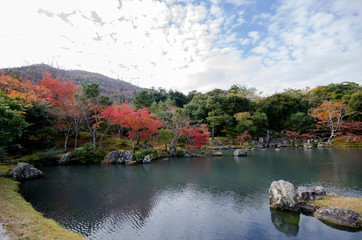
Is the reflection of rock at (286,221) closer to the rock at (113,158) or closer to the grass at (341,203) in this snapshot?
the grass at (341,203)

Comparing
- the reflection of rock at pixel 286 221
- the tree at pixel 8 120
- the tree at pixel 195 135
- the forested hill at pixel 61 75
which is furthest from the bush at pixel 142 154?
the forested hill at pixel 61 75

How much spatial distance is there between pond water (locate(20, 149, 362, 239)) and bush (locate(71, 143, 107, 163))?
3379mm

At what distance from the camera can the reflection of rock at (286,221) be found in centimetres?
727

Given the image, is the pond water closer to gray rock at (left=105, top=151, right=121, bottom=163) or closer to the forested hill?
gray rock at (left=105, top=151, right=121, bottom=163)

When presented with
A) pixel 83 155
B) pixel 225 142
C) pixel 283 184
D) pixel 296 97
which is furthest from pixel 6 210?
pixel 296 97

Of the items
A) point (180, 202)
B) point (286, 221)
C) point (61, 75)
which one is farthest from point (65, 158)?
point (61, 75)

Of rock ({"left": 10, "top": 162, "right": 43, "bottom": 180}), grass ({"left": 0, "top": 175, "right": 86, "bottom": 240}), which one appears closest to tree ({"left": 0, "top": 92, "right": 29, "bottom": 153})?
rock ({"left": 10, "top": 162, "right": 43, "bottom": 180})

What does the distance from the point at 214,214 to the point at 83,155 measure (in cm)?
1719

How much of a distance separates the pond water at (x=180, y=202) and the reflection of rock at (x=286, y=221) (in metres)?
0.03

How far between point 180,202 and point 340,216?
695 centimetres

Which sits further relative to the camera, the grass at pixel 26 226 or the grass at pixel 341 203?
the grass at pixel 341 203

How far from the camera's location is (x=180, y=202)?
33.8 ft

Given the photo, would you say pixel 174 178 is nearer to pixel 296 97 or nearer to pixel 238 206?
pixel 238 206

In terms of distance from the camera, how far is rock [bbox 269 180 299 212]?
28.5 feet
